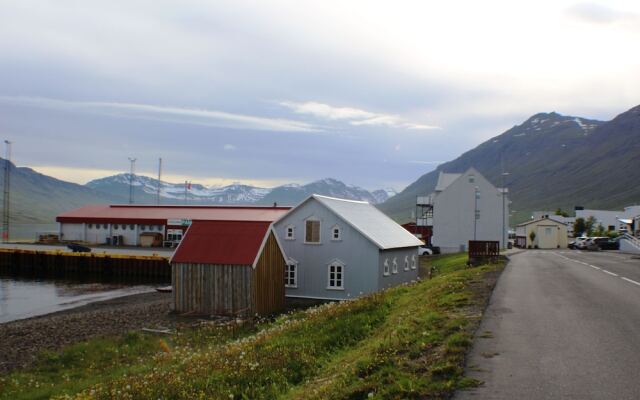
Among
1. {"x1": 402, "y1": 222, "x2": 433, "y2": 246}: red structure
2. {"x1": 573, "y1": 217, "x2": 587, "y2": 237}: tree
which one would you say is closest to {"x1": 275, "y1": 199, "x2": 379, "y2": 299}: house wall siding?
{"x1": 402, "y1": 222, "x2": 433, "y2": 246}: red structure

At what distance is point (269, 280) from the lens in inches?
1372

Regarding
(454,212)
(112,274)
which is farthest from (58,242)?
(454,212)

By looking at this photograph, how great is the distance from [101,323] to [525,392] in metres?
28.3

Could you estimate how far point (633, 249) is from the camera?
61656mm

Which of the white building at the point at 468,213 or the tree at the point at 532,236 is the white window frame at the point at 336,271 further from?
the tree at the point at 532,236

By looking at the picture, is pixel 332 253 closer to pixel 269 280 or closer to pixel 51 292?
pixel 269 280

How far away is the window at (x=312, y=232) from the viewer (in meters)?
40.8

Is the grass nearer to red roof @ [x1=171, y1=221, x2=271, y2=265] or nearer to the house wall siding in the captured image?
red roof @ [x1=171, y1=221, x2=271, y2=265]

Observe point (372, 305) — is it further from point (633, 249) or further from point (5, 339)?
point (633, 249)

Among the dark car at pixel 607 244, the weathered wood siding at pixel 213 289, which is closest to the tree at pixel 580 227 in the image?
the dark car at pixel 607 244

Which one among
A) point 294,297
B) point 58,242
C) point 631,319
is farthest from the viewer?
point 58,242

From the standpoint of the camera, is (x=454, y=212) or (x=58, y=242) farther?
(x=58, y=242)

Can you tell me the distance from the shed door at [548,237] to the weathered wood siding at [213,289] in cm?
6358

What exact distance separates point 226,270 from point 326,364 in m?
21.1
